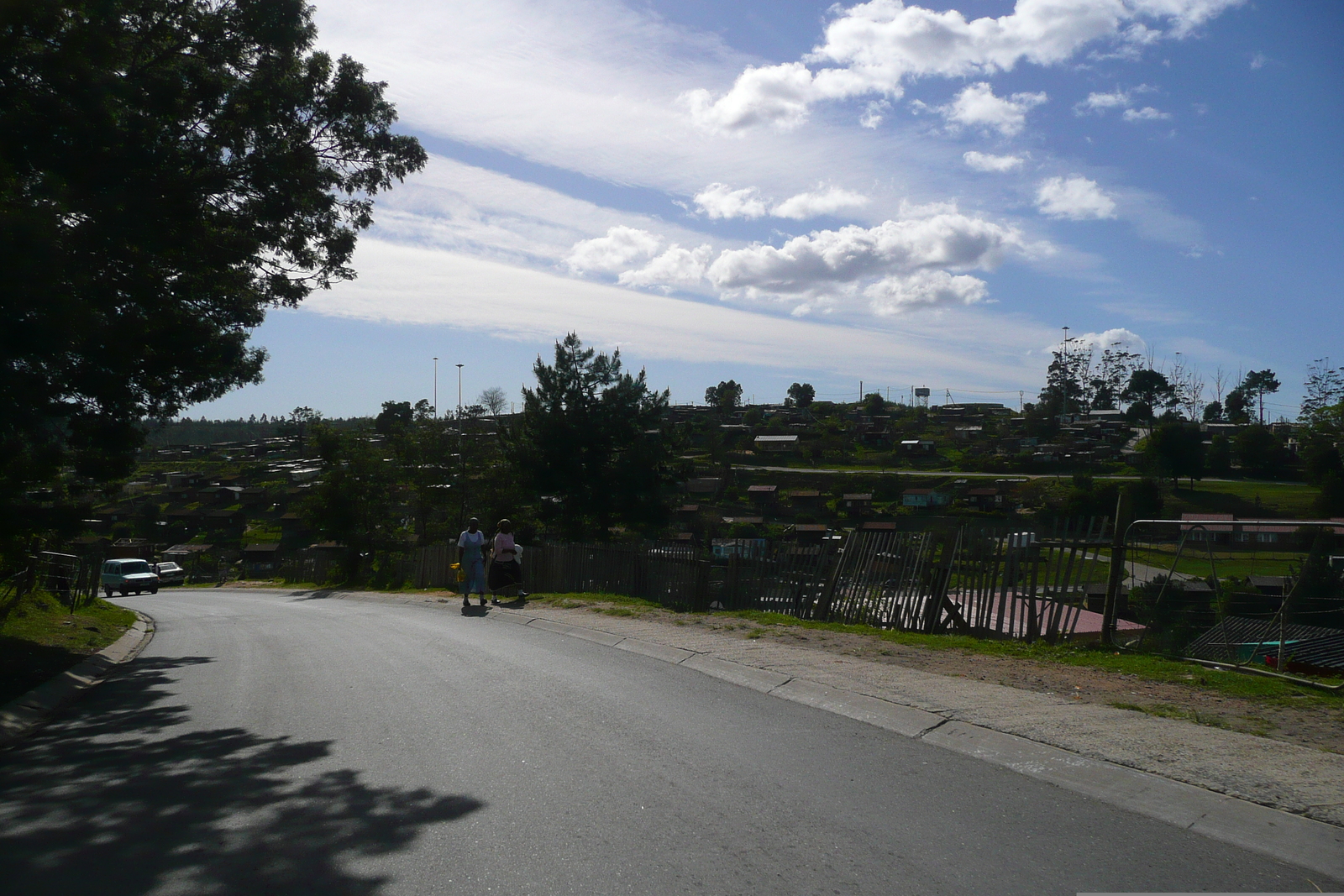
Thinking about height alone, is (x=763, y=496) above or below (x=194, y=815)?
below

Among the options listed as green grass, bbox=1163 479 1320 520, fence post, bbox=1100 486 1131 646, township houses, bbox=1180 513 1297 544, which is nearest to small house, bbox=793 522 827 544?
green grass, bbox=1163 479 1320 520

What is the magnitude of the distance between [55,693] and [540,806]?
21.2 feet

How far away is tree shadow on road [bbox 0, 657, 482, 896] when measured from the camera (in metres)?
4.09

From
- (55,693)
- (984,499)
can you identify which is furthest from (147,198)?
(984,499)

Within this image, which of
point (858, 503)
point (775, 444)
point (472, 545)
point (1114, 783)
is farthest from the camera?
point (775, 444)

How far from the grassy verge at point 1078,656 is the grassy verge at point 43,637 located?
24.2 ft

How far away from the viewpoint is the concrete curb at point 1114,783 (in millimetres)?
4375

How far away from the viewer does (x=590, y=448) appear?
31.7 metres

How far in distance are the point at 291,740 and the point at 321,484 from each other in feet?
125

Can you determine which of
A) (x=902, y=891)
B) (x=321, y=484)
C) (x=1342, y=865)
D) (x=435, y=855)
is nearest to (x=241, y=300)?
(x=435, y=855)

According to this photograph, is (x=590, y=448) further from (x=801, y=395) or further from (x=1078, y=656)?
(x=801, y=395)

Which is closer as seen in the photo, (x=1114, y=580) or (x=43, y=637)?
(x=1114, y=580)

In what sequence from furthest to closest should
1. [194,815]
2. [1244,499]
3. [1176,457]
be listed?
[1176,457] → [1244,499] → [194,815]

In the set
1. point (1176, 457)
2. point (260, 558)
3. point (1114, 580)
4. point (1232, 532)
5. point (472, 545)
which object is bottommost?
point (260, 558)
